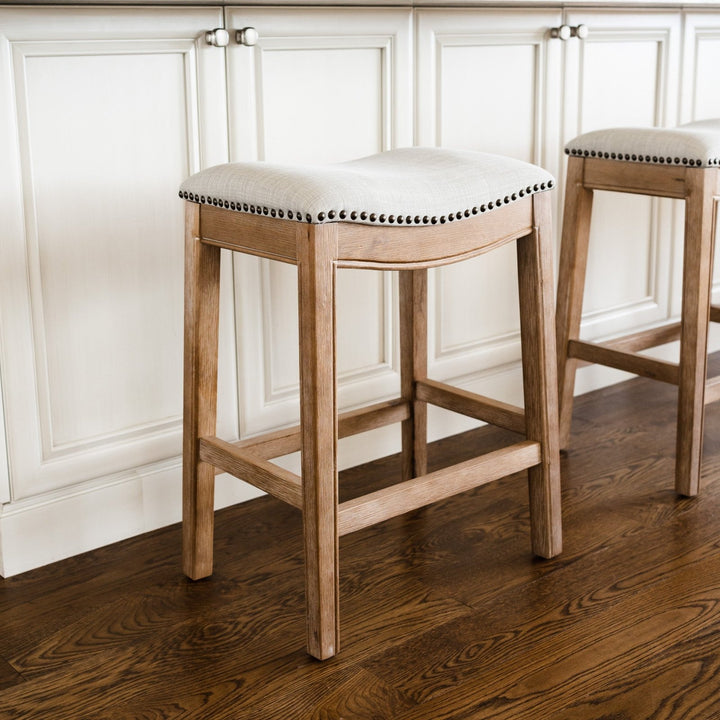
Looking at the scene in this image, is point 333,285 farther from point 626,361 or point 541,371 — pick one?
point 626,361

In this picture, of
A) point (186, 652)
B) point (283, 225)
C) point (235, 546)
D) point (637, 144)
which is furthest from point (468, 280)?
point (186, 652)

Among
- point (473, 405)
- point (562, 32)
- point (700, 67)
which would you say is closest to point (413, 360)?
point (473, 405)

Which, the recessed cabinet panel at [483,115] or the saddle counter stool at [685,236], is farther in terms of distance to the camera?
the recessed cabinet panel at [483,115]

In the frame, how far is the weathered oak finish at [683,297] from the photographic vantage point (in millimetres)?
1660

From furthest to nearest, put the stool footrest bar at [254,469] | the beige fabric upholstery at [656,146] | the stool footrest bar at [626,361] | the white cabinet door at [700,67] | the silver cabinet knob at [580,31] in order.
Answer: the white cabinet door at [700,67] → the silver cabinet knob at [580,31] → the stool footrest bar at [626,361] → the beige fabric upholstery at [656,146] → the stool footrest bar at [254,469]

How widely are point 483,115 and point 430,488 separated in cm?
82

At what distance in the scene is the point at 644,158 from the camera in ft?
5.56

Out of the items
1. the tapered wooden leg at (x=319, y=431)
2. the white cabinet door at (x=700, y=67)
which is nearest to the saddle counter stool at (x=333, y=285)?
the tapered wooden leg at (x=319, y=431)

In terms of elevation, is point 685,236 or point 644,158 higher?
point 644,158

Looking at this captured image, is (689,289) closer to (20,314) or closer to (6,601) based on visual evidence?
(20,314)

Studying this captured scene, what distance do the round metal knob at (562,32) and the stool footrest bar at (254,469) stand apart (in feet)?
3.32

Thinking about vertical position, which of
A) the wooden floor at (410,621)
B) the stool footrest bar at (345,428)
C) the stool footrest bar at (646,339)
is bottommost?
the wooden floor at (410,621)

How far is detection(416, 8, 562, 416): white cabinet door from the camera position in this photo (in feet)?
5.98

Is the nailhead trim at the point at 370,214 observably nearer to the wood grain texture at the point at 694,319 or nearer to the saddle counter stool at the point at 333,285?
the saddle counter stool at the point at 333,285
